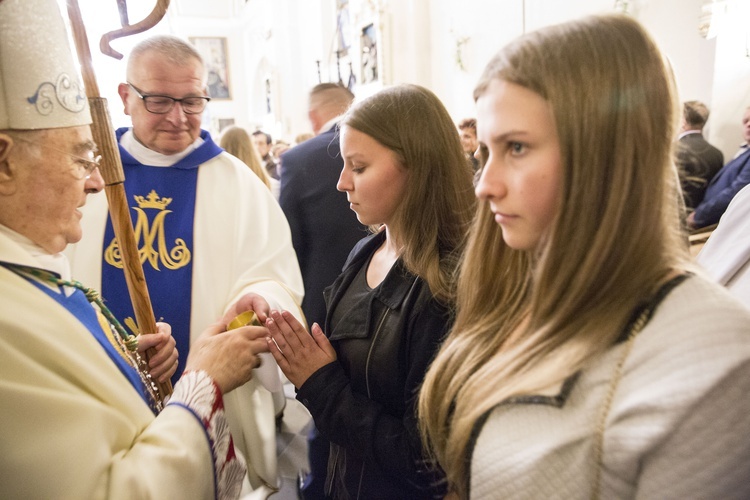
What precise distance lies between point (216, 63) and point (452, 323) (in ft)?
62.2

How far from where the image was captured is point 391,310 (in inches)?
51.4

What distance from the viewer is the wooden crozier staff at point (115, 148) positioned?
1296mm

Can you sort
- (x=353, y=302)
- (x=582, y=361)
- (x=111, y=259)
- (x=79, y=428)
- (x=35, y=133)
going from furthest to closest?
(x=111, y=259), (x=353, y=302), (x=35, y=133), (x=79, y=428), (x=582, y=361)

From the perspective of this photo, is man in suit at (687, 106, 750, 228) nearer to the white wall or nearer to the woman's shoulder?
the white wall

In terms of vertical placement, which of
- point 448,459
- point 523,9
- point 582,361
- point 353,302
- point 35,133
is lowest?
point 448,459

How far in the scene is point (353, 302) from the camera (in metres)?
1.45

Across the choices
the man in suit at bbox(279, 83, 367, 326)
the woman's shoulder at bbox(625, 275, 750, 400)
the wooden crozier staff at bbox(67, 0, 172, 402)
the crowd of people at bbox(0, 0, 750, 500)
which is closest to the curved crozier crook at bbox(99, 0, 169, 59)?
the wooden crozier staff at bbox(67, 0, 172, 402)

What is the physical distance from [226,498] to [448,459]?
0.61 metres

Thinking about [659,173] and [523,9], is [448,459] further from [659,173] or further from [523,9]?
[523,9]

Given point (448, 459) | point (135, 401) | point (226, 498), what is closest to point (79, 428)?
point (135, 401)

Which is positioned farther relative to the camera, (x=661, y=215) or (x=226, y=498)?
(x=226, y=498)

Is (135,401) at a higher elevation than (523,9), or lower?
lower

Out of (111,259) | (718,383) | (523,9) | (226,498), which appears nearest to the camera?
(718,383)

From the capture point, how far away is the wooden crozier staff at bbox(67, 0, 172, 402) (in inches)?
51.0
